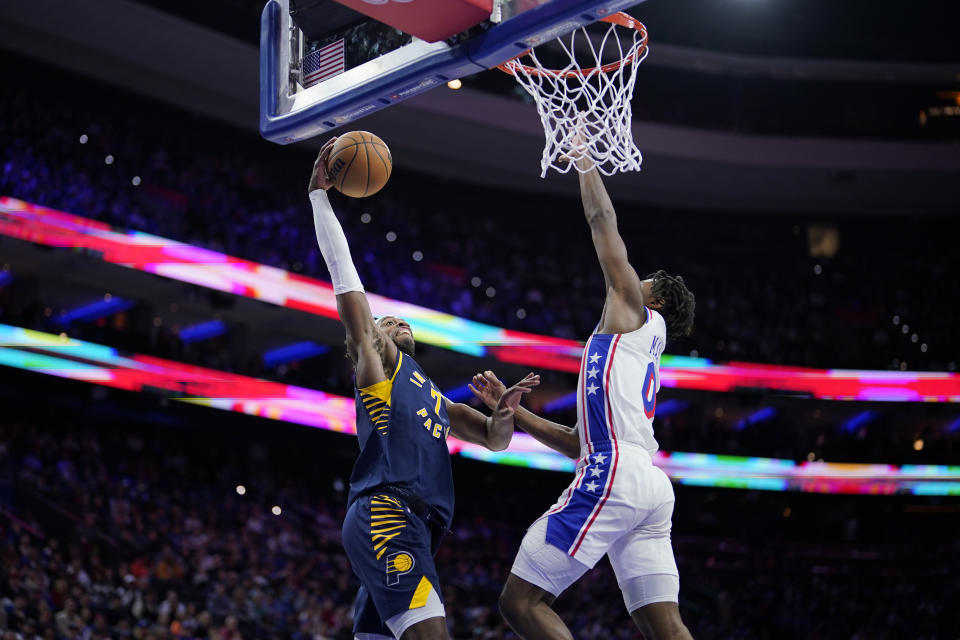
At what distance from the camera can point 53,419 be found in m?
15.6

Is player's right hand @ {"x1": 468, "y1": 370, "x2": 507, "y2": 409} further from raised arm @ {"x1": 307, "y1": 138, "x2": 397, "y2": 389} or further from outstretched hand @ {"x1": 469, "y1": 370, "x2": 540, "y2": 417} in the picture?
raised arm @ {"x1": 307, "y1": 138, "x2": 397, "y2": 389}

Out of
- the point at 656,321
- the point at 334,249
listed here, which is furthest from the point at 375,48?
the point at 656,321

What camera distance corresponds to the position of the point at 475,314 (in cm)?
1838

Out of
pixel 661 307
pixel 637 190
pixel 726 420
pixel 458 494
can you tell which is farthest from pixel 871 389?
pixel 661 307

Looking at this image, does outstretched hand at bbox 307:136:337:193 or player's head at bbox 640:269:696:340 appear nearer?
outstretched hand at bbox 307:136:337:193

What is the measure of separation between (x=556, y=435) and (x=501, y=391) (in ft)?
1.06

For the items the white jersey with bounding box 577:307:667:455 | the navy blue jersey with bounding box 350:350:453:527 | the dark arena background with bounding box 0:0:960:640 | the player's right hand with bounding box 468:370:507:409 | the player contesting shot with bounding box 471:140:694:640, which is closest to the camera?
the player contesting shot with bounding box 471:140:694:640

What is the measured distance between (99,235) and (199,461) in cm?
449

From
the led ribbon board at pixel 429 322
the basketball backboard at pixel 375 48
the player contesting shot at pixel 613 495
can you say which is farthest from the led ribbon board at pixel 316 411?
the player contesting shot at pixel 613 495

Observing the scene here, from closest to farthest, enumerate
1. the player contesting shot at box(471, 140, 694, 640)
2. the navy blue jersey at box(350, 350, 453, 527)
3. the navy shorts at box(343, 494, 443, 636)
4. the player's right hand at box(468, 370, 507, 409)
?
the navy shorts at box(343, 494, 443, 636), the player contesting shot at box(471, 140, 694, 640), the navy blue jersey at box(350, 350, 453, 527), the player's right hand at box(468, 370, 507, 409)

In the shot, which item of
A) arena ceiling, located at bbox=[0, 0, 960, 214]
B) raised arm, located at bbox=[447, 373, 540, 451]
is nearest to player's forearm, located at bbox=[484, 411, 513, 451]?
raised arm, located at bbox=[447, 373, 540, 451]

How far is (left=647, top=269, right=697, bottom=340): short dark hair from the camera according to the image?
14.8 ft

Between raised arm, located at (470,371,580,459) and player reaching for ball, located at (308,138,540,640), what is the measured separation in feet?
1.06

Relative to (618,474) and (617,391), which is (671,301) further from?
(618,474)
